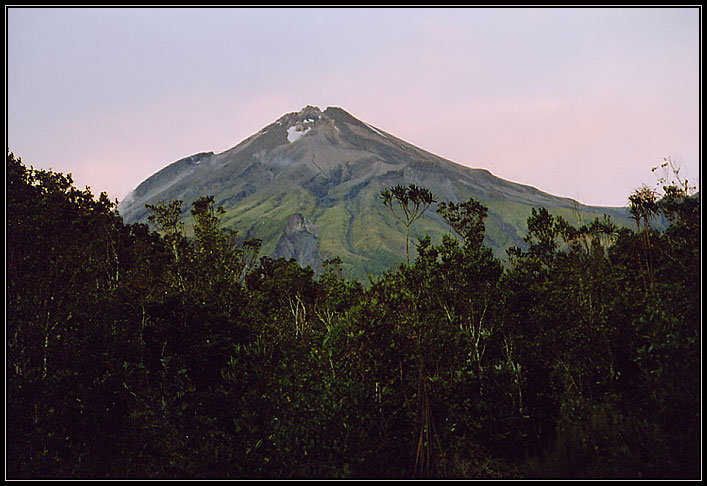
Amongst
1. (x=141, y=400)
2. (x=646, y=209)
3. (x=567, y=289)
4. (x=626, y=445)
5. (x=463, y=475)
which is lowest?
(x=463, y=475)

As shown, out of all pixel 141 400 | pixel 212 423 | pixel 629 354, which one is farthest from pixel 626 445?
pixel 141 400

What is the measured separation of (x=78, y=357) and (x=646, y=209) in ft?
72.0

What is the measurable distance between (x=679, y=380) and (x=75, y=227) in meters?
20.2

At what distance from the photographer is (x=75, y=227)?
1795 centimetres

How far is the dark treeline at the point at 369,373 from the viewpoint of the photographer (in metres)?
12.3

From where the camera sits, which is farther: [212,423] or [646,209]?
[646,209]

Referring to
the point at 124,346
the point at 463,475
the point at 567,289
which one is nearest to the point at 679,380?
the point at 463,475

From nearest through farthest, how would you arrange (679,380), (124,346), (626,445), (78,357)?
1. (679,380)
2. (626,445)
3. (78,357)
4. (124,346)

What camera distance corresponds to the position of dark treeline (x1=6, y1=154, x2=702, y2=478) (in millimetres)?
12281

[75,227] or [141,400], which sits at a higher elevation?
[75,227]

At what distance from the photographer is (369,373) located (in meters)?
14.2

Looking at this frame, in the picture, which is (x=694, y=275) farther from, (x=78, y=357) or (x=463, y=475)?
(x=78, y=357)

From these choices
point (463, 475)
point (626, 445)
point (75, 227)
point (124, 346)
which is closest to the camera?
point (626, 445)

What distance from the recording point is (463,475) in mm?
13867
